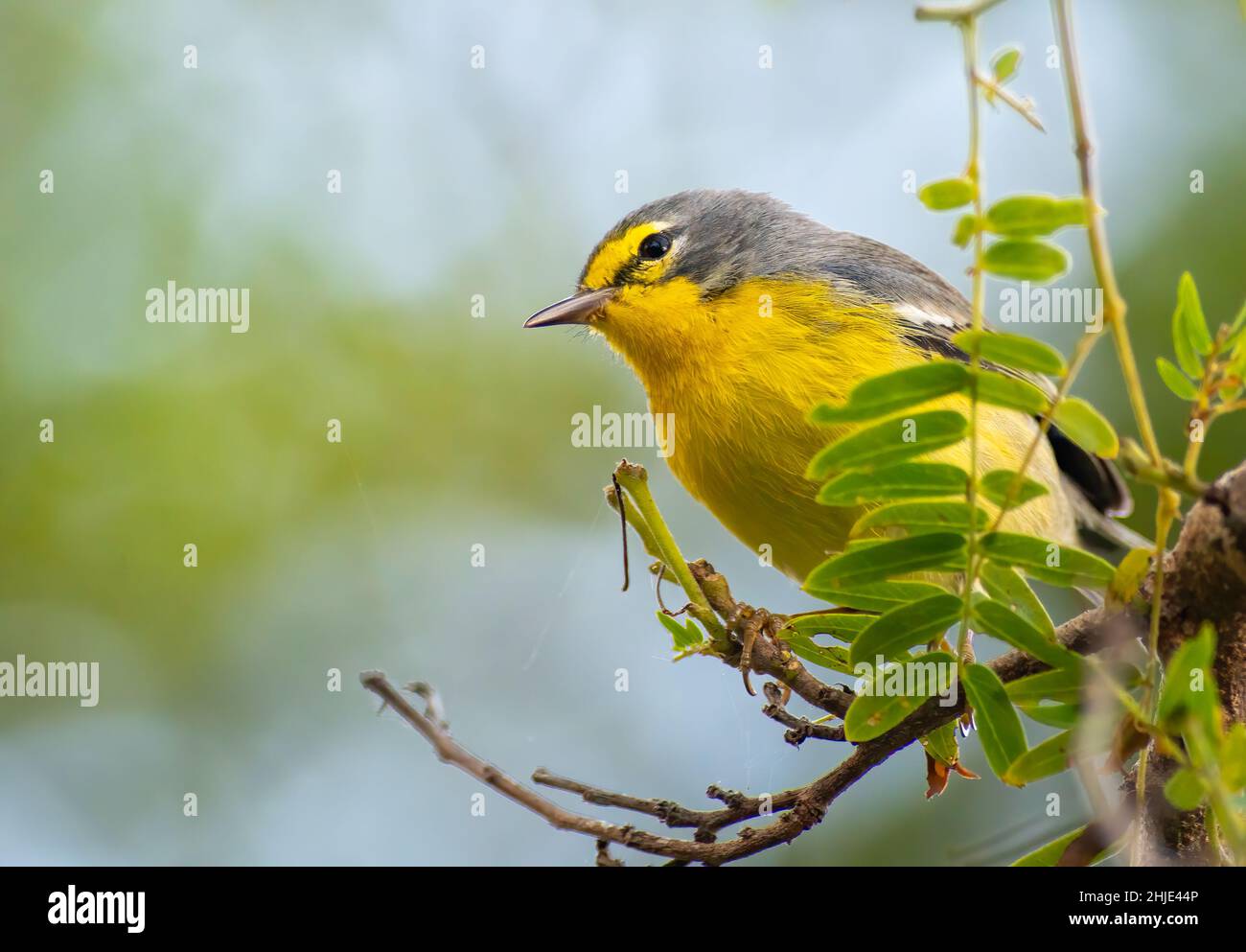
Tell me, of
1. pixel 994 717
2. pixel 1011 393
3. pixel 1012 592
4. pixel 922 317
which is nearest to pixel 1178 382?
pixel 1011 393

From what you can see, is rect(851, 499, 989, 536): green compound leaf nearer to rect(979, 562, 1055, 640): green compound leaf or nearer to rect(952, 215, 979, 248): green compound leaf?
rect(979, 562, 1055, 640): green compound leaf

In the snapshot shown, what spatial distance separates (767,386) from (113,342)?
15.7 ft

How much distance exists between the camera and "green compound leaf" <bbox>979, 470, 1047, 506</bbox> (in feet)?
6.44

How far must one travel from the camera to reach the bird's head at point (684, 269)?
484 centimetres

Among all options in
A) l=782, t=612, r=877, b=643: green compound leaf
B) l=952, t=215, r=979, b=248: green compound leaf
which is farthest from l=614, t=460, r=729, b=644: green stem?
l=952, t=215, r=979, b=248: green compound leaf

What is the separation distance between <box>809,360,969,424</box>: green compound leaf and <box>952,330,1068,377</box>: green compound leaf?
0.06 m

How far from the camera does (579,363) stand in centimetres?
809

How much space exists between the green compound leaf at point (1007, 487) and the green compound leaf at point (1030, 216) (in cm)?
39

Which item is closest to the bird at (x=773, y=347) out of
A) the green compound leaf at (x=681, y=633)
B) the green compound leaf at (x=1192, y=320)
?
the green compound leaf at (x=681, y=633)

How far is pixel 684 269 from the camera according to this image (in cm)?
519

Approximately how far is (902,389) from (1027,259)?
30 centimetres

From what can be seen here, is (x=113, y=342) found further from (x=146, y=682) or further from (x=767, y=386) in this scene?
(x=767, y=386)

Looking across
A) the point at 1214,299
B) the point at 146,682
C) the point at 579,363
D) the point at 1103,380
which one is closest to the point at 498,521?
the point at 579,363

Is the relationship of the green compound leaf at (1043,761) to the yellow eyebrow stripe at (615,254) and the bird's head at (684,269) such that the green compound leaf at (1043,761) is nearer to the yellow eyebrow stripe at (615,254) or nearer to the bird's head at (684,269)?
the bird's head at (684,269)
